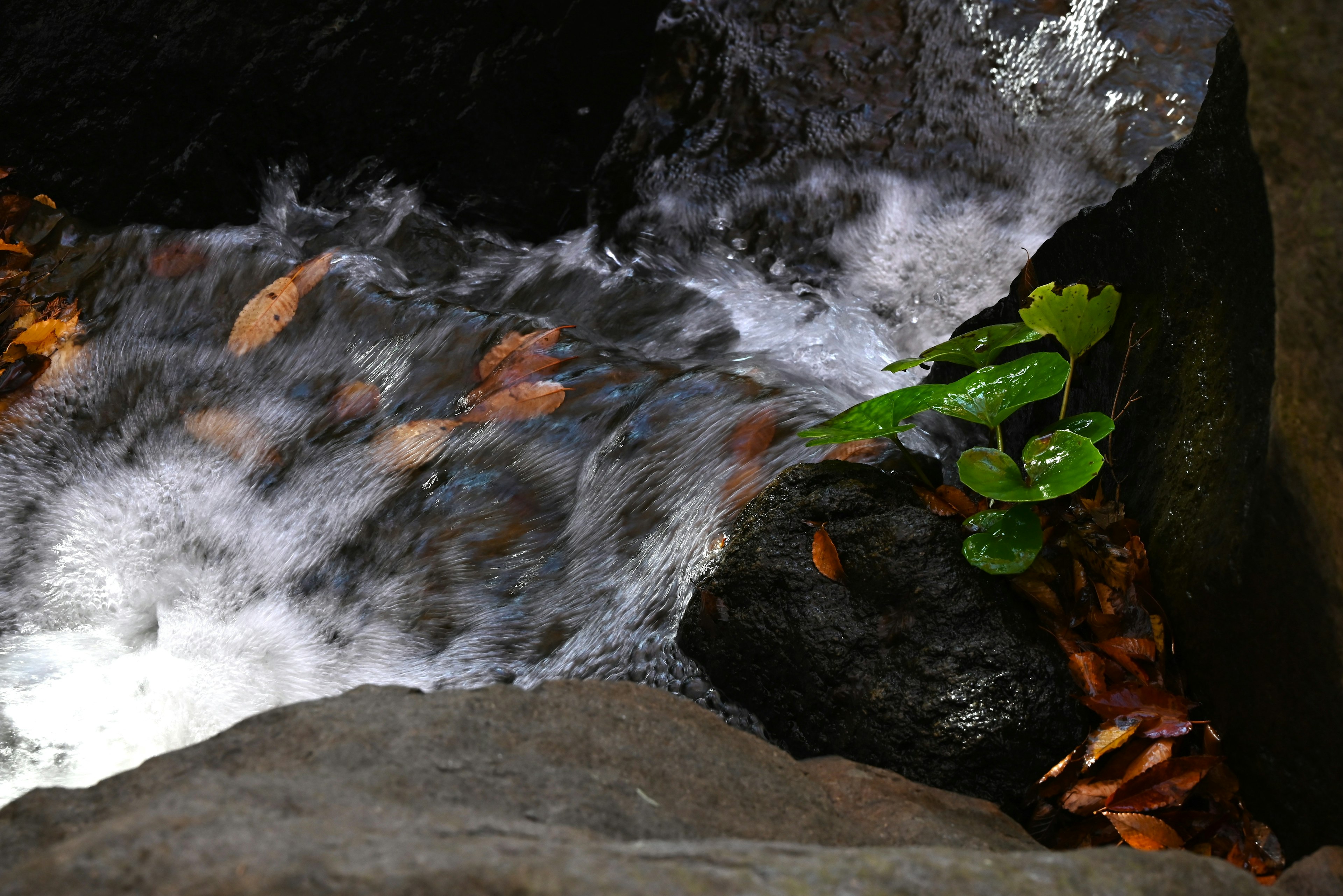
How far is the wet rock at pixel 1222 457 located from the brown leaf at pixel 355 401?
2.39 metres

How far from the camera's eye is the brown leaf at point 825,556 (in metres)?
2.15

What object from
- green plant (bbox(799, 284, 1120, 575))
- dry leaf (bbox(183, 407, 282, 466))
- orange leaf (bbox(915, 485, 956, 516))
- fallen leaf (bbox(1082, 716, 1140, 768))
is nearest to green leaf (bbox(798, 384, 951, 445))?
green plant (bbox(799, 284, 1120, 575))

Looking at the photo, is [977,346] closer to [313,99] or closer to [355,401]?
[355,401]

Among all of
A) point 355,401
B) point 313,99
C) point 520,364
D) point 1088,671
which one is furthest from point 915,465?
point 313,99

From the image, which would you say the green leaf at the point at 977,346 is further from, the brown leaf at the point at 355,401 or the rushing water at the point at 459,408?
the brown leaf at the point at 355,401

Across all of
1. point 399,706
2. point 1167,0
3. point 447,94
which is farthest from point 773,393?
point 1167,0

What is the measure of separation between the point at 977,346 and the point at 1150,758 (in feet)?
3.24

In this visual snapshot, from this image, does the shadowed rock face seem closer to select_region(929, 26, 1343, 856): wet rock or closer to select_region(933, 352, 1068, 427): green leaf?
select_region(929, 26, 1343, 856): wet rock

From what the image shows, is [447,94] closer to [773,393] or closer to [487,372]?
[487,372]

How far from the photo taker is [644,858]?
1060 millimetres

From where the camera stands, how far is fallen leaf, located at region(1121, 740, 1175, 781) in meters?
1.94

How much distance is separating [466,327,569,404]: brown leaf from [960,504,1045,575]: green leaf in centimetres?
174

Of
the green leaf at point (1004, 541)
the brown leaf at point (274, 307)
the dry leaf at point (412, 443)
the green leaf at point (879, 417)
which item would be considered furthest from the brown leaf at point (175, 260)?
the green leaf at point (1004, 541)

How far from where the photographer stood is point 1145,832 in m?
1.90
